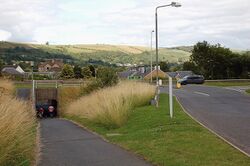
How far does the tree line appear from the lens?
3162 inches

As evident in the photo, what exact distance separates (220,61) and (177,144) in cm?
6943

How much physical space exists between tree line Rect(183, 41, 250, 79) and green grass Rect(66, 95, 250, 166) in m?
60.7

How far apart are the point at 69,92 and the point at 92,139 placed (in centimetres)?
3628

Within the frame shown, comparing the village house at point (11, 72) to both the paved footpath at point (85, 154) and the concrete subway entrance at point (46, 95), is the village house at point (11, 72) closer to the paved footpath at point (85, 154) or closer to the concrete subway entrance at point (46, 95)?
the concrete subway entrance at point (46, 95)

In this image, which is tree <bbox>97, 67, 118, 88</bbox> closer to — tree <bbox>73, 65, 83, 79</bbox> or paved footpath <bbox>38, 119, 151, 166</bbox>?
paved footpath <bbox>38, 119, 151, 166</bbox>

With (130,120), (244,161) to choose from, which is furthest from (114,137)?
(244,161)

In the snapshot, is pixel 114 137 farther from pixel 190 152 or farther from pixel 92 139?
pixel 190 152

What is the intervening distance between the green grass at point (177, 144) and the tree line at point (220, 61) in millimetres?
60700

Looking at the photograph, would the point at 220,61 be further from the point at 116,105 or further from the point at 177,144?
the point at 177,144

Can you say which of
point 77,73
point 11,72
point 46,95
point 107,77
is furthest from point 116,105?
point 11,72

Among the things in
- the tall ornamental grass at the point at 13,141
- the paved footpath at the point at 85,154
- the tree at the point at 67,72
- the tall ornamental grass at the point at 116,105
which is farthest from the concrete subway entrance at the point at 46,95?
the tall ornamental grass at the point at 13,141

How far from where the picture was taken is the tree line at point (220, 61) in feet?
263

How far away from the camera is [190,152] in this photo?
12469 millimetres

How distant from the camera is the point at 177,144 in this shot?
46.0 feet
